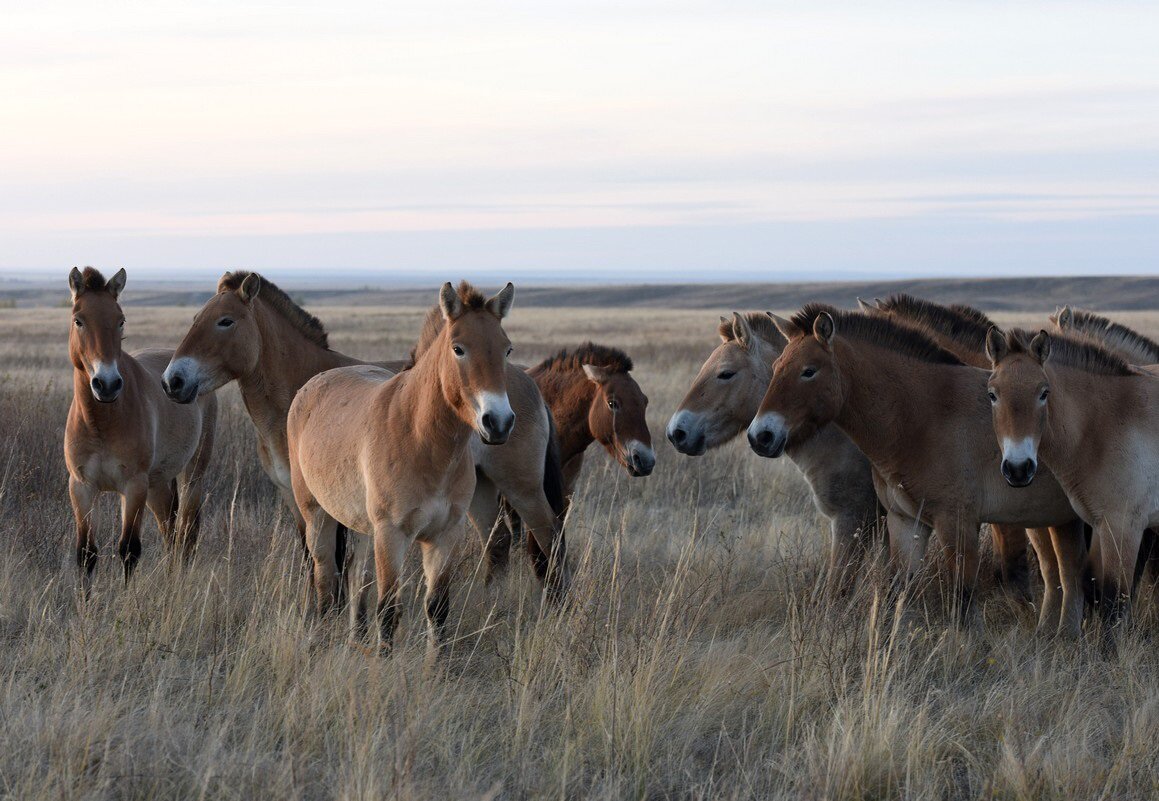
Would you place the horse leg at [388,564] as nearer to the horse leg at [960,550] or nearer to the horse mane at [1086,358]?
the horse leg at [960,550]

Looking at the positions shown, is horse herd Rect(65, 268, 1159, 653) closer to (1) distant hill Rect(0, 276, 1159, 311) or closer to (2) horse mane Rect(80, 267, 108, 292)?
(2) horse mane Rect(80, 267, 108, 292)

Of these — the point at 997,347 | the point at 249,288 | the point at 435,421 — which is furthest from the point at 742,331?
the point at 249,288

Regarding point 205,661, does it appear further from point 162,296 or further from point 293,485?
point 162,296

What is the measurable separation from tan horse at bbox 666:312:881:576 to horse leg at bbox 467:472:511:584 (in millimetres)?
1273

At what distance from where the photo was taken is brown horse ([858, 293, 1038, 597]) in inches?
274

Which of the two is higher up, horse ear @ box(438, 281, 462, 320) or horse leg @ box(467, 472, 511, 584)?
horse ear @ box(438, 281, 462, 320)

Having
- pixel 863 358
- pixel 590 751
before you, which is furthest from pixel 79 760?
pixel 863 358

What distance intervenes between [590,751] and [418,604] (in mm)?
2525

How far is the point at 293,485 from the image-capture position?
6.56m

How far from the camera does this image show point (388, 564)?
5.32 m

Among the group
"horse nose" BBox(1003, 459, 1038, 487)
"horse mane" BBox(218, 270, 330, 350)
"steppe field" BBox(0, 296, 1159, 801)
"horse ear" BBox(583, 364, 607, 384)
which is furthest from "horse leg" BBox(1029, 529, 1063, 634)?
"horse mane" BBox(218, 270, 330, 350)

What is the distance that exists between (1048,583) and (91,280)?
6189 mm

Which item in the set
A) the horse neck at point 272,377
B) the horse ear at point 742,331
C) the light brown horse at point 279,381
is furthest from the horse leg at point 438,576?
the horse ear at point 742,331

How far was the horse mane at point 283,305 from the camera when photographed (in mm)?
7055
